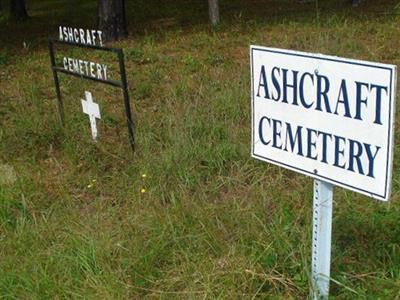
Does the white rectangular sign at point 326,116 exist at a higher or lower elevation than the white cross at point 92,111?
higher

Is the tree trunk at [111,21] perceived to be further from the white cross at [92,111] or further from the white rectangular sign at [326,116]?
the white rectangular sign at [326,116]

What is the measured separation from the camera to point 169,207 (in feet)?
10.3

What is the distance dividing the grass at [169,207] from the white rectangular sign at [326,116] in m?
0.52

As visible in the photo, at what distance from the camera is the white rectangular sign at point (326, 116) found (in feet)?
5.92

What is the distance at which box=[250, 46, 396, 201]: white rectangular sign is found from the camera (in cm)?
180

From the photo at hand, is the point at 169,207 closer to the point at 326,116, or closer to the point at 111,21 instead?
the point at 326,116

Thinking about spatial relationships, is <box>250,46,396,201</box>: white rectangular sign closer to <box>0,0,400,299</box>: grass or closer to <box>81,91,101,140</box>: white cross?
<box>0,0,400,299</box>: grass

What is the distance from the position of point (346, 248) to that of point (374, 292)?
1.00 ft

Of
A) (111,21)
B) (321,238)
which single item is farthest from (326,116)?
(111,21)

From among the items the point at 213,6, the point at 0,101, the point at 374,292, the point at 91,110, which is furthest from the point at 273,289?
the point at 213,6

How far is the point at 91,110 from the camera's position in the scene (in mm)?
4543

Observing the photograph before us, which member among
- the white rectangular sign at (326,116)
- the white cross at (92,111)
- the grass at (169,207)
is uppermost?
the white rectangular sign at (326,116)

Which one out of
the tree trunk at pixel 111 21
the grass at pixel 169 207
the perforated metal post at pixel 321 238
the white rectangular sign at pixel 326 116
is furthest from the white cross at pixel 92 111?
the tree trunk at pixel 111 21

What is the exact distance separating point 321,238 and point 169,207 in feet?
3.83
